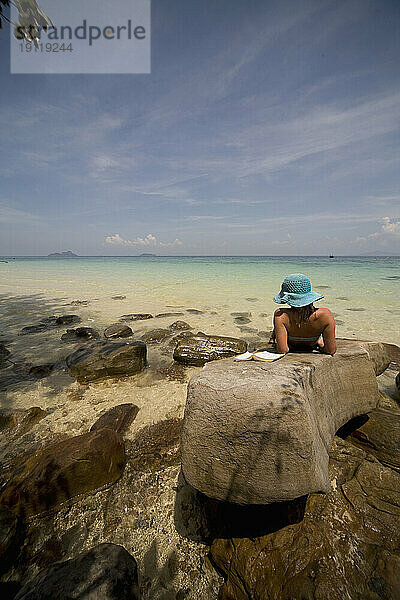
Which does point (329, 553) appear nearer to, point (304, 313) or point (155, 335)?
point (304, 313)

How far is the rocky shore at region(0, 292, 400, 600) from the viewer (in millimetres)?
2023

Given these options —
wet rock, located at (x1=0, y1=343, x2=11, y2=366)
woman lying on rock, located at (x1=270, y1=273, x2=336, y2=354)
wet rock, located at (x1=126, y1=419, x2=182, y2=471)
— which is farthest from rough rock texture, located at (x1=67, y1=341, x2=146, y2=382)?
woman lying on rock, located at (x1=270, y1=273, x2=336, y2=354)

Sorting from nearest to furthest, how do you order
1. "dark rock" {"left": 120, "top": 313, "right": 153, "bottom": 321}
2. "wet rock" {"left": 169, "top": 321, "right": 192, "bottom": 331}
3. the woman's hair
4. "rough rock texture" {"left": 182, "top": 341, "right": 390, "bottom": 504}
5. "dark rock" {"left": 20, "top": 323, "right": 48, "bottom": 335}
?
"rough rock texture" {"left": 182, "top": 341, "right": 390, "bottom": 504}, the woman's hair, "dark rock" {"left": 20, "top": 323, "right": 48, "bottom": 335}, "wet rock" {"left": 169, "top": 321, "right": 192, "bottom": 331}, "dark rock" {"left": 120, "top": 313, "right": 153, "bottom": 321}

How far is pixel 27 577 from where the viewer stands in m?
2.27

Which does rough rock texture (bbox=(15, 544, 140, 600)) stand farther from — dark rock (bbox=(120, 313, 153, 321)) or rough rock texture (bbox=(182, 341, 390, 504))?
dark rock (bbox=(120, 313, 153, 321))

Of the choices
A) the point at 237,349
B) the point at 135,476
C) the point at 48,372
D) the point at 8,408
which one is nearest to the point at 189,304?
the point at 237,349

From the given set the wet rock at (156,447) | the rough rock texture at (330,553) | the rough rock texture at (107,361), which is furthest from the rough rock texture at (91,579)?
the rough rock texture at (107,361)

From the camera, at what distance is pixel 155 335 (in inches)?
325

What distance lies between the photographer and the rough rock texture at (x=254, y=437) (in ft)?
6.48

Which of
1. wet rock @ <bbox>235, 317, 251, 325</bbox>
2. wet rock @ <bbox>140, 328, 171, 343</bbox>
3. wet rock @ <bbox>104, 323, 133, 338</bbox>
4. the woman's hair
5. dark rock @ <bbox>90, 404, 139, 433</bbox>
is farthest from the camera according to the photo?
wet rock @ <bbox>235, 317, 251, 325</bbox>

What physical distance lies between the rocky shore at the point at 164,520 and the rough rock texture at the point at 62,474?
11 mm

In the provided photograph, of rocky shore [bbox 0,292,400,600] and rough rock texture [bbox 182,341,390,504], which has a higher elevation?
rough rock texture [bbox 182,341,390,504]

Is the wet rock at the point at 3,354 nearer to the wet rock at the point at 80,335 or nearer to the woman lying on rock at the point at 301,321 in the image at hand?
the wet rock at the point at 80,335

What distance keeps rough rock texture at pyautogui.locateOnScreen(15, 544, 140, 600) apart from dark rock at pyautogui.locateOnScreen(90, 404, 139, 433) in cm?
181
